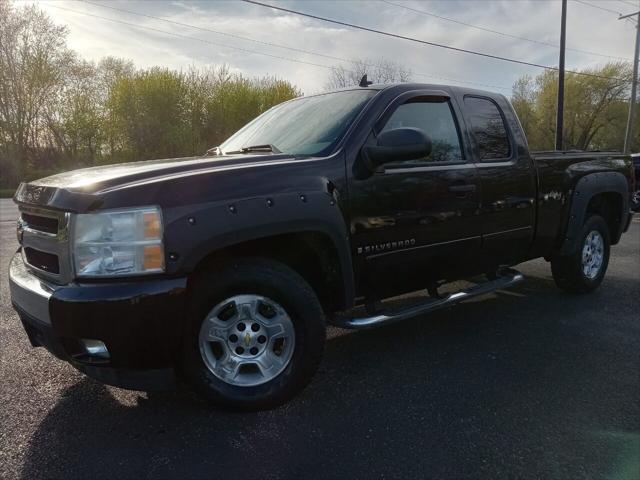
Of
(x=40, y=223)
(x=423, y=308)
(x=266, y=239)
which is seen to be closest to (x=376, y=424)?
(x=423, y=308)

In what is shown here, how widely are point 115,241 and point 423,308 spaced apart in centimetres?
204

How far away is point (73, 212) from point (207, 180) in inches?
25.2

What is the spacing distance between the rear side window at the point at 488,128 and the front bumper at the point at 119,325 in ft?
8.83

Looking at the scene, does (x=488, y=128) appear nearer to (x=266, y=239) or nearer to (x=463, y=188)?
(x=463, y=188)

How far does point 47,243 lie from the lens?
2.54 m

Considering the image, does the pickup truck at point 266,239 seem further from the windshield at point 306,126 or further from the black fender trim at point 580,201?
the black fender trim at point 580,201

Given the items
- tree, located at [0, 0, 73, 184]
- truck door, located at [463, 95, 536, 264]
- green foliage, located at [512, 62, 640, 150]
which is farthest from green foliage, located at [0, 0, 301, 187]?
truck door, located at [463, 95, 536, 264]

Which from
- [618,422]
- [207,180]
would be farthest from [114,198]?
[618,422]

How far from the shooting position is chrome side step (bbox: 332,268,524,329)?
9.99 feet

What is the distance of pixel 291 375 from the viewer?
2771 millimetres

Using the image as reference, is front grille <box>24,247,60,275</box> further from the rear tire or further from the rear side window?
the rear tire

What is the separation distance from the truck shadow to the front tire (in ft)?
0.59

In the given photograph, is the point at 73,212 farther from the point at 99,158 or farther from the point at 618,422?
the point at 99,158

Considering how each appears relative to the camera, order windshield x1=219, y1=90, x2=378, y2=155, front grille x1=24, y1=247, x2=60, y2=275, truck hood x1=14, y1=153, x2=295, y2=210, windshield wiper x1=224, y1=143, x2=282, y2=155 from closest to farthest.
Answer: truck hood x1=14, y1=153, x2=295, y2=210 < front grille x1=24, y1=247, x2=60, y2=275 < windshield x1=219, y1=90, x2=378, y2=155 < windshield wiper x1=224, y1=143, x2=282, y2=155
